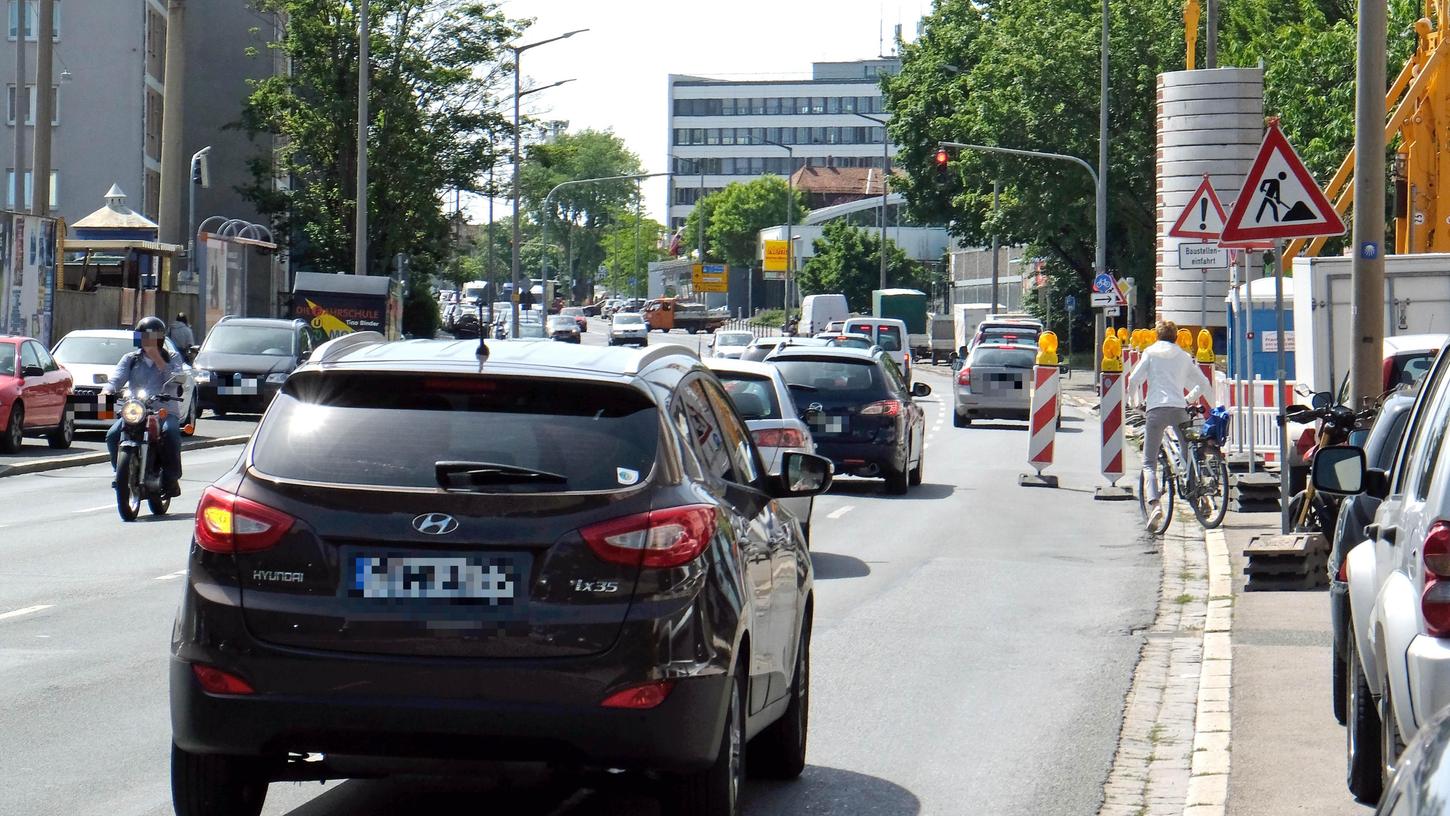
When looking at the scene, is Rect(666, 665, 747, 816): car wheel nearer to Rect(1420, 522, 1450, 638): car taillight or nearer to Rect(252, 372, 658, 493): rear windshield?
Rect(252, 372, 658, 493): rear windshield

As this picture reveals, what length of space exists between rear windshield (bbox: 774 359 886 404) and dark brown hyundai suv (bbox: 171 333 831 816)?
16.3 metres

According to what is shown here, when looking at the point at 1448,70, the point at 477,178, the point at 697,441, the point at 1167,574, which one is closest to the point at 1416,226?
the point at 1448,70

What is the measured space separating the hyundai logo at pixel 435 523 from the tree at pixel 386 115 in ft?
202

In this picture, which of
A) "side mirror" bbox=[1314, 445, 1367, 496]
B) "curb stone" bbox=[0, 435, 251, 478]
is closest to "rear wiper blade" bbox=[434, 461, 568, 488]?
"side mirror" bbox=[1314, 445, 1367, 496]

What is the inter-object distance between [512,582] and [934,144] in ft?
238

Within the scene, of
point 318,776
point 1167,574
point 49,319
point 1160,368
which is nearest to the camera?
point 318,776

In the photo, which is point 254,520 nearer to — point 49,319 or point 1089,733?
point 1089,733

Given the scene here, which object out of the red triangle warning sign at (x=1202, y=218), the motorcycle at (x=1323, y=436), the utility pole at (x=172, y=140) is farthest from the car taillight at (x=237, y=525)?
the utility pole at (x=172, y=140)

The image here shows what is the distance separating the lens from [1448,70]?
1010 inches

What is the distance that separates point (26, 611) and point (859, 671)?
4.80 meters

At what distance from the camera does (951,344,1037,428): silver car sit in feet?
126

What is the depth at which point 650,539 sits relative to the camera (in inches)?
225

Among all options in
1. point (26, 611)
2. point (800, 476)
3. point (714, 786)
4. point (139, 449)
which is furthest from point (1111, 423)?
point (714, 786)

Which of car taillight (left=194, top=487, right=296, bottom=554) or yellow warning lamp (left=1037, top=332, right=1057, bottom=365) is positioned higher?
yellow warning lamp (left=1037, top=332, right=1057, bottom=365)
